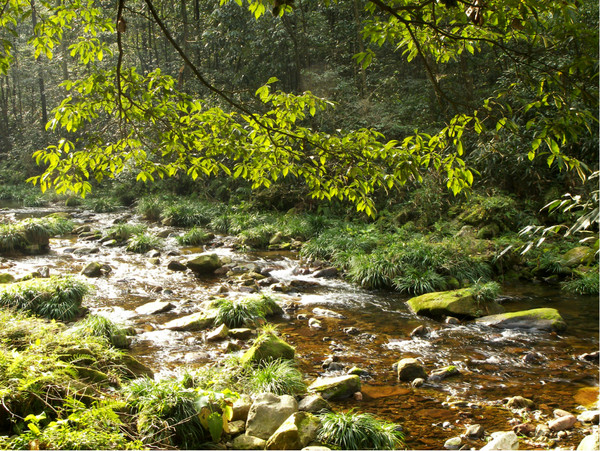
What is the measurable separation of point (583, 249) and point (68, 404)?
11.0 meters

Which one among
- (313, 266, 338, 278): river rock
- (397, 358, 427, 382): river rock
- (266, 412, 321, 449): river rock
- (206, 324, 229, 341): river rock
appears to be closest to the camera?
(266, 412, 321, 449): river rock

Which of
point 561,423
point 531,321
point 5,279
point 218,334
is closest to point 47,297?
point 5,279

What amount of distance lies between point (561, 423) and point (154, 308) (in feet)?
21.4

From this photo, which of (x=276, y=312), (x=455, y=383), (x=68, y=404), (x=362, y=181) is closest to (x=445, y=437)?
(x=455, y=383)

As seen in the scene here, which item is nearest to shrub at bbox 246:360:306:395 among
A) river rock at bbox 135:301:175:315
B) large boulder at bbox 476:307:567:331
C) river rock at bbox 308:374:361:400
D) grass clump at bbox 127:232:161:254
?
river rock at bbox 308:374:361:400

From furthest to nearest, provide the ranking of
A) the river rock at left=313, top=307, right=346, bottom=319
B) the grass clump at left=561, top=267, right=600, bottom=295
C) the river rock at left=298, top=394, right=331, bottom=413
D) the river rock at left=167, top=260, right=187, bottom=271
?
the river rock at left=167, top=260, right=187, bottom=271 → the grass clump at left=561, top=267, right=600, bottom=295 → the river rock at left=313, top=307, right=346, bottom=319 → the river rock at left=298, top=394, right=331, bottom=413

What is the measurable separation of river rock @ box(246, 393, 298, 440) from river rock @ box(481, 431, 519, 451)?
1.76 metres

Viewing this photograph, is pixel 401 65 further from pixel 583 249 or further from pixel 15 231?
pixel 15 231

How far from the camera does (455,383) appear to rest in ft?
17.6

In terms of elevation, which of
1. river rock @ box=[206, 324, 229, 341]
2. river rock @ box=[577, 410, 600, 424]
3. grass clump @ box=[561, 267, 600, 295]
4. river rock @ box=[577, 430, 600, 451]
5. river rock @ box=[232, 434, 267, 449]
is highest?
river rock @ box=[232, 434, 267, 449]

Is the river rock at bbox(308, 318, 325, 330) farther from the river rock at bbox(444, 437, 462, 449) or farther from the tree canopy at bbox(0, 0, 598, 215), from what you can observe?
the tree canopy at bbox(0, 0, 598, 215)

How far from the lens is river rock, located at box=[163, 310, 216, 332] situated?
7176 millimetres

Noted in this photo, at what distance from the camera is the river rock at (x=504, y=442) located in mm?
3783

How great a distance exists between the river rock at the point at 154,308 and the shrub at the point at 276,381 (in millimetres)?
3495
